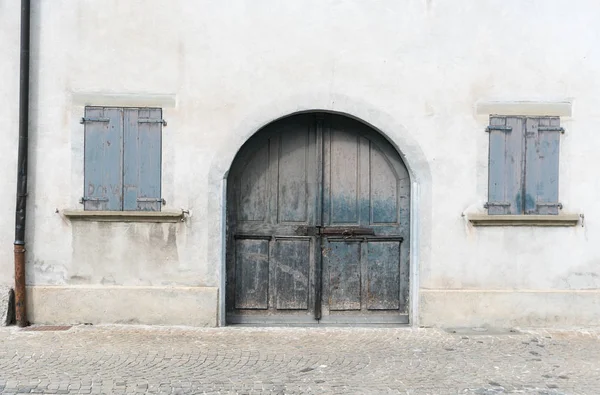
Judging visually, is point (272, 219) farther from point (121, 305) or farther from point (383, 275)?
point (121, 305)

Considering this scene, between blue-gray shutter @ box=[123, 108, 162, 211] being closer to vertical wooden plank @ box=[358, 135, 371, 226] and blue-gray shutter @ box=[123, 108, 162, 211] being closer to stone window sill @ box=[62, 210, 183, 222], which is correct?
stone window sill @ box=[62, 210, 183, 222]

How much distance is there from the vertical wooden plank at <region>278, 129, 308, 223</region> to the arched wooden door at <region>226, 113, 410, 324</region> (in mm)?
12

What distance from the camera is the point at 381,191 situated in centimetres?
737

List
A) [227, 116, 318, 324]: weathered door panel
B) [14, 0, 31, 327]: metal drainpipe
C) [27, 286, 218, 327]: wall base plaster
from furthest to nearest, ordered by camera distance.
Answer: [227, 116, 318, 324]: weathered door panel < [27, 286, 218, 327]: wall base plaster < [14, 0, 31, 327]: metal drainpipe

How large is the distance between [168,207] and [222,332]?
1.50 m

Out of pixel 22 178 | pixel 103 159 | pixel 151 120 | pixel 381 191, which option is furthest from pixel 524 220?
pixel 22 178

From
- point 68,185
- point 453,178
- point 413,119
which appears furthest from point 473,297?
point 68,185

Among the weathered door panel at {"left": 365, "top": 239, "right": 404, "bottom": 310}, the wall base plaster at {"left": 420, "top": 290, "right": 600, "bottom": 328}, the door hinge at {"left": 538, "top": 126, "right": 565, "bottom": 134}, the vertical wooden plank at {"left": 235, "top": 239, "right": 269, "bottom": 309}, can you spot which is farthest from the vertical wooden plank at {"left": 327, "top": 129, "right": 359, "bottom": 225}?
the door hinge at {"left": 538, "top": 126, "right": 565, "bottom": 134}

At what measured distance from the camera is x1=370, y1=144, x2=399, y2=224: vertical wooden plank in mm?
7359

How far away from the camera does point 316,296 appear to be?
7348mm

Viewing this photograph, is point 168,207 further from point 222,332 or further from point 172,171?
point 222,332

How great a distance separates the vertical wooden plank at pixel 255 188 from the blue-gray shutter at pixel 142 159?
37.9 inches

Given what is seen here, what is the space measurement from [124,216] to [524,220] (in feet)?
14.6

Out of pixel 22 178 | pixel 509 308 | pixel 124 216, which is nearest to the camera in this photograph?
pixel 22 178
